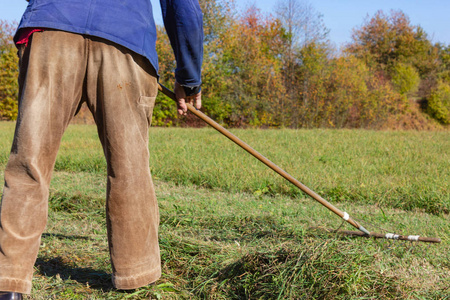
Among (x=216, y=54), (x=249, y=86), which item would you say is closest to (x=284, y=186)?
(x=249, y=86)

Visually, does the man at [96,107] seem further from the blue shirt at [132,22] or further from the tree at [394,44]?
the tree at [394,44]

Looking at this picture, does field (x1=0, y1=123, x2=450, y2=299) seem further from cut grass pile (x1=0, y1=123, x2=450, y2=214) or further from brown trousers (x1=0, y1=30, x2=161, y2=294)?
brown trousers (x1=0, y1=30, x2=161, y2=294)

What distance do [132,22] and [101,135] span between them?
2.01ft

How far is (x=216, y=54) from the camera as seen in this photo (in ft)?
67.2

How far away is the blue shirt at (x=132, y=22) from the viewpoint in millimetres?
2154

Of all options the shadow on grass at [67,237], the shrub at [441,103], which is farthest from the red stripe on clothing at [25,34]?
the shrub at [441,103]

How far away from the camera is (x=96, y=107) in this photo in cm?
233

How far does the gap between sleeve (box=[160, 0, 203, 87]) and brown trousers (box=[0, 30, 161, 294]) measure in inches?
8.0

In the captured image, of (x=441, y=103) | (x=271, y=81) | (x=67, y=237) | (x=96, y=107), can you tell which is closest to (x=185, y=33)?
(x=96, y=107)

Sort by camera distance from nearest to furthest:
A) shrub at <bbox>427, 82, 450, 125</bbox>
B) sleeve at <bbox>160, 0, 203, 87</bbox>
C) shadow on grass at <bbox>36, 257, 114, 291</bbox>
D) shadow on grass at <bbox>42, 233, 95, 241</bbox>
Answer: sleeve at <bbox>160, 0, 203, 87</bbox>
shadow on grass at <bbox>36, 257, 114, 291</bbox>
shadow on grass at <bbox>42, 233, 95, 241</bbox>
shrub at <bbox>427, 82, 450, 125</bbox>

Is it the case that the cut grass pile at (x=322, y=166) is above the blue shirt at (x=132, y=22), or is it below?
below

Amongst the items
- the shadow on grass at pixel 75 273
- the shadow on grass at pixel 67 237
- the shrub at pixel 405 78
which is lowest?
the shadow on grass at pixel 67 237

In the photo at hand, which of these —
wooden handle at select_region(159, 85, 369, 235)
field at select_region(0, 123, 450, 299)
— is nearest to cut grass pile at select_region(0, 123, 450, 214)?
field at select_region(0, 123, 450, 299)

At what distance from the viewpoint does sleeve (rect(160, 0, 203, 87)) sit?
2424 mm
